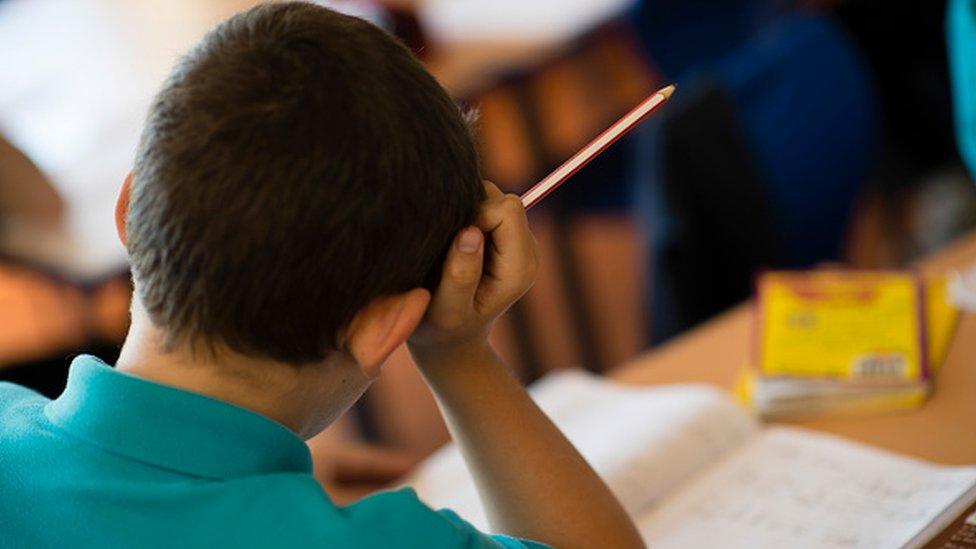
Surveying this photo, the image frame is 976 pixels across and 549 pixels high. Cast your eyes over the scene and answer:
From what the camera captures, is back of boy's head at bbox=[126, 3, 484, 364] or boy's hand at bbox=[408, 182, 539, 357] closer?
back of boy's head at bbox=[126, 3, 484, 364]

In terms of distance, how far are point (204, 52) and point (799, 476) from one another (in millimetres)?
658

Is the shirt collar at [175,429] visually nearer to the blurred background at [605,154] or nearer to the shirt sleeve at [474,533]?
the shirt sleeve at [474,533]

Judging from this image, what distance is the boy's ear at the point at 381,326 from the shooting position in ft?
2.48

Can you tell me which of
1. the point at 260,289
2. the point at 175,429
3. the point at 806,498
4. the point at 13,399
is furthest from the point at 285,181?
the point at 806,498

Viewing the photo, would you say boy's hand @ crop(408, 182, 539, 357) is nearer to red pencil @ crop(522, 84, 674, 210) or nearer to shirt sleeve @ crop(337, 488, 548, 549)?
red pencil @ crop(522, 84, 674, 210)

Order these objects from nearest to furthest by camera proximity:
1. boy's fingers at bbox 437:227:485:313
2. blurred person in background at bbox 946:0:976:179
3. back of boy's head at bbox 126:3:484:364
Answer: back of boy's head at bbox 126:3:484:364
boy's fingers at bbox 437:227:485:313
blurred person in background at bbox 946:0:976:179

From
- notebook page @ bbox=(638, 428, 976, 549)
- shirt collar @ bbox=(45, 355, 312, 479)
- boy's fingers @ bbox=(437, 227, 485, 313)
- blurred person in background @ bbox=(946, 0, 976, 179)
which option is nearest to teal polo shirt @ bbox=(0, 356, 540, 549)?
shirt collar @ bbox=(45, 355, 312, 479)

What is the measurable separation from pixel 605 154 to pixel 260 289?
7.53 ft

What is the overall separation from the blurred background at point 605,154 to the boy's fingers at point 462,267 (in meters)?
1.08

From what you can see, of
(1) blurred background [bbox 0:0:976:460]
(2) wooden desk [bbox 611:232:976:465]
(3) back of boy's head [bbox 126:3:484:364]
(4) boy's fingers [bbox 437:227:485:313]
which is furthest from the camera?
(1) blurred background [bbox 0:0:976:460]

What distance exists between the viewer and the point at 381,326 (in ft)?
2.49

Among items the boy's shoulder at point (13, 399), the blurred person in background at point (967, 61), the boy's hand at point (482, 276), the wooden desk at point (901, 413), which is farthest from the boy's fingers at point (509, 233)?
the blurred person in background at point (967, 61)

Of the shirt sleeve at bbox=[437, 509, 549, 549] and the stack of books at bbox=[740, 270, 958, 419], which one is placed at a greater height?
the shirt sleeve at bbox=[437, 509, 549, 549]

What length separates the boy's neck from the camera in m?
0.76
